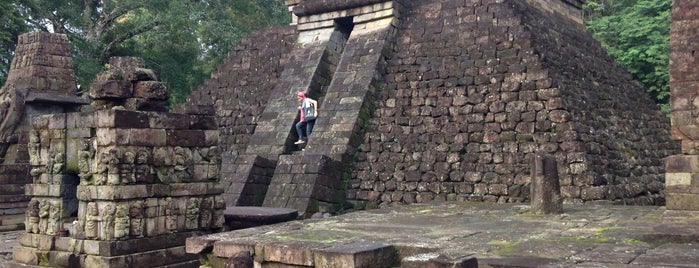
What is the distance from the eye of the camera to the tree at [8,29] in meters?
24.4

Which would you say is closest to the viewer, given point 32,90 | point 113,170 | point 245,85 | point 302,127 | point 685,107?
point 113,170

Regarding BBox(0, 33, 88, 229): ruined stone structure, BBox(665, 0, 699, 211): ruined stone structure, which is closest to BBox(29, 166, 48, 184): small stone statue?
BBox(0, 33, 88, 229): ruined stone structure

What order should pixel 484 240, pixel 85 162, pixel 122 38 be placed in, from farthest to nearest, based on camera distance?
pixel 122 38, pixel 85 162, pixel 484 240

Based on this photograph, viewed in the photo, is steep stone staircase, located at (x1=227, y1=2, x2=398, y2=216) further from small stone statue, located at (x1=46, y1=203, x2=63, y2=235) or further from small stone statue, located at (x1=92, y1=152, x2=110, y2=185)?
small stone statue, located at (x1=92, y1=152, x2=110, y2=185)

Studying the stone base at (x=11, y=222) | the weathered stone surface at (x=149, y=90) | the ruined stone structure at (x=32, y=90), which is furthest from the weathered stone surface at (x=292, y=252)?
the ruined stone structure at (x=32, y=90)

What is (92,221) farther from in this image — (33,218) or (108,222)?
Answer: (33,218)

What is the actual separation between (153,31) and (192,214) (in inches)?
792

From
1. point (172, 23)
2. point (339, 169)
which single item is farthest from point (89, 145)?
point (172, 23)

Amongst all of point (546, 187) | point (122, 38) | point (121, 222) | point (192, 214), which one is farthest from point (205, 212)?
point (122, 38)

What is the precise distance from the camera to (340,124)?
50.4ft

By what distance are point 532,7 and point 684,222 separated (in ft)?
37.6

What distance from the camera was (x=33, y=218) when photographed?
9.70 metres

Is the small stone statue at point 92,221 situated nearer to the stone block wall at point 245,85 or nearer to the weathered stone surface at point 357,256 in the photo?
the weathered stone surface at point 357,256

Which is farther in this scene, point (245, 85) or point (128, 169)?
point (245, 85)
